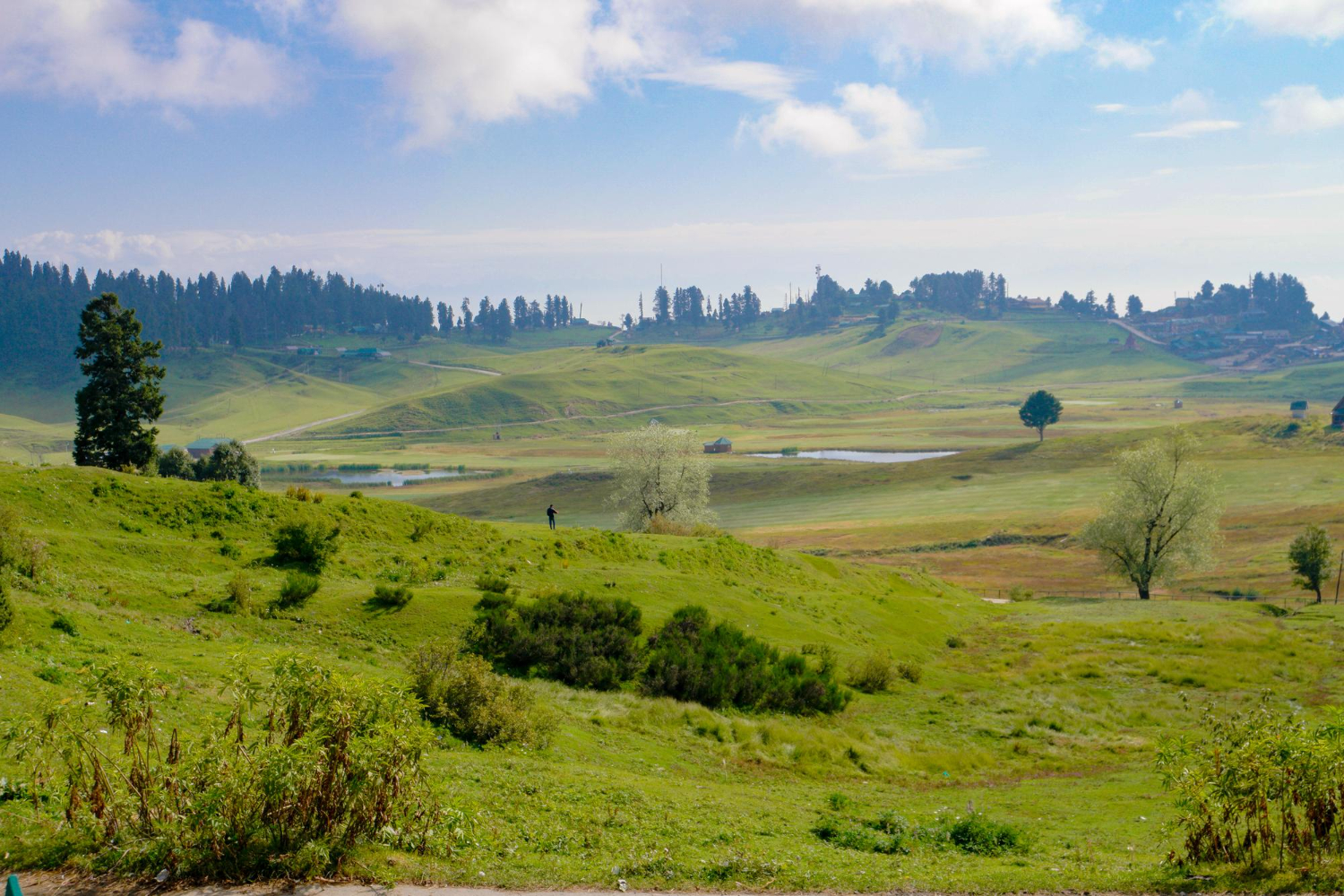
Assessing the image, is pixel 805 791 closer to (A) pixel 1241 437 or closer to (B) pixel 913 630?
(B) pixel 913 630

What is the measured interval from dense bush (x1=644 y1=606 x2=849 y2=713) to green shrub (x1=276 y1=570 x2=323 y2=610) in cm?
1187

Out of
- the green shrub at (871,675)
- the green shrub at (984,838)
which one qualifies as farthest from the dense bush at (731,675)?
the green shrub at (984,838)

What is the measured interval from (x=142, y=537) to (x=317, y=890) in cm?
2647

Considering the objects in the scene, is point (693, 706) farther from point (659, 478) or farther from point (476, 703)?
point (659, 478)

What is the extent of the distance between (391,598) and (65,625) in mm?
10011

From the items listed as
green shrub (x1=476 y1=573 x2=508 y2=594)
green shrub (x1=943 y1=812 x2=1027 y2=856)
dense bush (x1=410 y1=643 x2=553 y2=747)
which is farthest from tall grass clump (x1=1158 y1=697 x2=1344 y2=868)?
green shrub (x1=476 y1=573 x2=508 y2=594)

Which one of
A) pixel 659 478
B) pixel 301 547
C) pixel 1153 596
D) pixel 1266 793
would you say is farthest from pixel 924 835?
pixel 1153 596

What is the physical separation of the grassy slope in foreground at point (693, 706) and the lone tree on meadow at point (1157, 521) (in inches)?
719

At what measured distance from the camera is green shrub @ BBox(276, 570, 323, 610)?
29297mm

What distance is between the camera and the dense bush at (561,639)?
2962 cm

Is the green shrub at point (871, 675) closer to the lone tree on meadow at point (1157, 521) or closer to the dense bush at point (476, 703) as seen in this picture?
the dense bush at point (476, 703)

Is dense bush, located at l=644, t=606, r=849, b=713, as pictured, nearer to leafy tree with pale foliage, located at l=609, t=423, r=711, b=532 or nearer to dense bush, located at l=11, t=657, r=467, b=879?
dense bush, located at l=11, t=657, r=467, b=879

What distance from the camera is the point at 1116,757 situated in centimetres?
2922

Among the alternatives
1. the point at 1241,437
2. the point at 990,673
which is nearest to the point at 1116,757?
the point at 990,673
